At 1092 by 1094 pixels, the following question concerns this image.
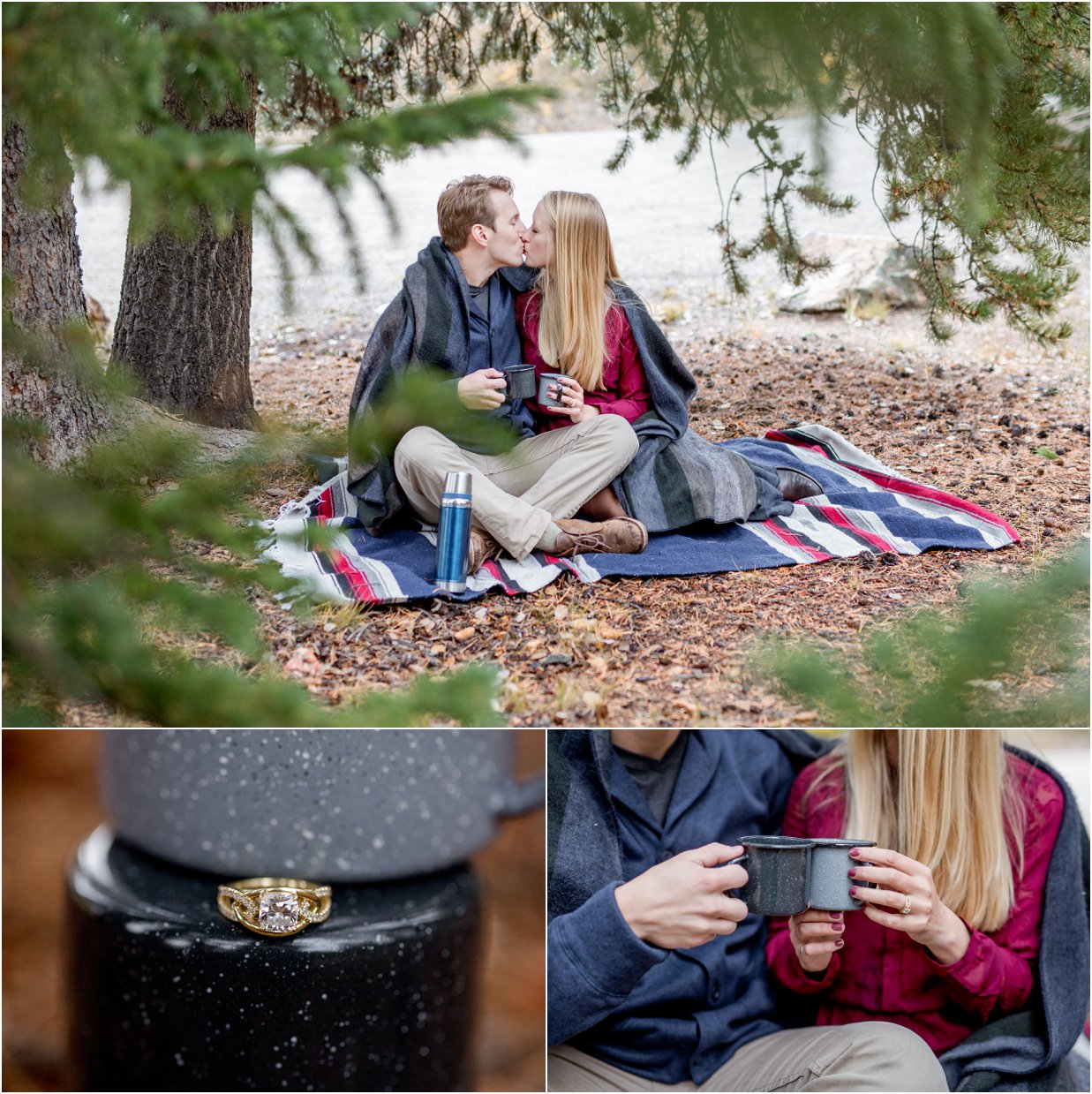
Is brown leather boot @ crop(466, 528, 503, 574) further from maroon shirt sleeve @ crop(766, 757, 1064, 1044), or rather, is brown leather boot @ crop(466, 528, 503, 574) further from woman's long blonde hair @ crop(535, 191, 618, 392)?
maroon shirt sleeve @ crop(766, 757, 1064, 1044)

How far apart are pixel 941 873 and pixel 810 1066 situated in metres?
0.35

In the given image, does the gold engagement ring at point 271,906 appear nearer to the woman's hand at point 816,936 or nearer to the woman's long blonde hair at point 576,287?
the woman's hand at point 816,936

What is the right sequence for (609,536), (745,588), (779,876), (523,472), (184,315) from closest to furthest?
(779,876)
(745,588)
(609,536)
(523,472)
(184,315)

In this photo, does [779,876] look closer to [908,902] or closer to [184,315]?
[908,902]

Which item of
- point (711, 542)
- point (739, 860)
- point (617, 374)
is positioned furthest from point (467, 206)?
point (739, 860)

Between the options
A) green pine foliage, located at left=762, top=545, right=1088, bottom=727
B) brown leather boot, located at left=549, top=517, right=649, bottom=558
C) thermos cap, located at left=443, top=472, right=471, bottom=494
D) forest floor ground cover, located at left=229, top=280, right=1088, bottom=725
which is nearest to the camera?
green pine foliage, located at left=762, top=545, right=1088, bottom=727

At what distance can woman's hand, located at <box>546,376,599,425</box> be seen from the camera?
2.54 metres

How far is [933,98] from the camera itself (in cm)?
290

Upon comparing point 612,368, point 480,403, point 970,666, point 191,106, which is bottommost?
point 970,666

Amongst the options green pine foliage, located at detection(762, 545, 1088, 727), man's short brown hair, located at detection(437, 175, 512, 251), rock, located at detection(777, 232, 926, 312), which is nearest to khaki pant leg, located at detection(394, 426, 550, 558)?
man's short brown hair, located at detection(437, 175, 512, 251)

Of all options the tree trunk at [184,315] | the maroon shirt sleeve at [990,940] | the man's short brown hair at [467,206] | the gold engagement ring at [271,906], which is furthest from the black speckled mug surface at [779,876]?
the tree trunk at [184,315]

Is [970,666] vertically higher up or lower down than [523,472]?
lower down

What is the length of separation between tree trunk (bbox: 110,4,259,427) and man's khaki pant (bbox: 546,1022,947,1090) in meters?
2.36

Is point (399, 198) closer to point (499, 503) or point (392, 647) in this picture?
point (499, 503)
